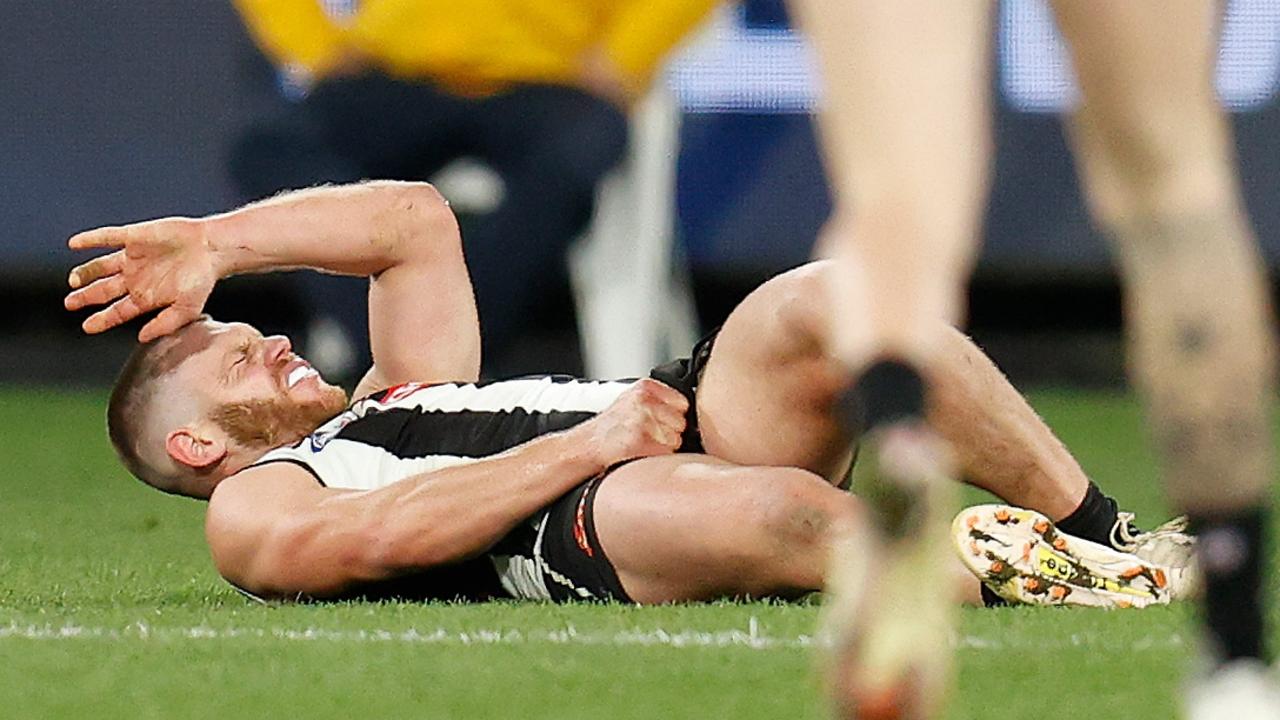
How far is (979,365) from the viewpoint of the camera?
3738 mm

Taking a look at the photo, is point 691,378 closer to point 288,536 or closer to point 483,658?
point 288,536

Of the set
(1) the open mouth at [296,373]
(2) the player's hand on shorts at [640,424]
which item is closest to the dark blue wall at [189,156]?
(1) the open mouth at [296,373]

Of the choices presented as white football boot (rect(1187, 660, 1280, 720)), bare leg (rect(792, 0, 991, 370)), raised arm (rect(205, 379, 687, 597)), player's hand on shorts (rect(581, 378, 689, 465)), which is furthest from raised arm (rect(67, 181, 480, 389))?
white football boot (rect(1187, 660, 1280, 720))

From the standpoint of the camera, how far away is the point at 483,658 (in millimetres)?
3236

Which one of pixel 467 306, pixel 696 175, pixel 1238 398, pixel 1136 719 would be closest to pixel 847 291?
pixel 1238 398

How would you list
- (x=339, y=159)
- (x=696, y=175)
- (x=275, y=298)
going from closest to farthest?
(x=339, y=159) → (x=696, y=175) → (x=275, y=298)

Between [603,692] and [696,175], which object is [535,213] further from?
[603,692]

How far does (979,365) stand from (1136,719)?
39.4 inches

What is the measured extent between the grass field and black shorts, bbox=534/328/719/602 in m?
0.06

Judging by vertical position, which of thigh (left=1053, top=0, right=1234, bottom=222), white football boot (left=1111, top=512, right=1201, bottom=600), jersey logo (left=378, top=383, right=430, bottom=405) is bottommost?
white football boot (left=1111, top=512, right=1201, bottom=600)

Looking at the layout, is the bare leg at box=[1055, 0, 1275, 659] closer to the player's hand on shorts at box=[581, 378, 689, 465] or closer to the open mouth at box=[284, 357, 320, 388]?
Answer: the player's hand on shorts at box=[581, 378, 689, 465]

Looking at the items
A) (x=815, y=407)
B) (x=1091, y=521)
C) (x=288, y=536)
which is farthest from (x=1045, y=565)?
(x=288, y=536)

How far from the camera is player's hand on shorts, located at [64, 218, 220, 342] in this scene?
3721mm

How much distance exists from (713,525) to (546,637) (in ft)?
1.04
